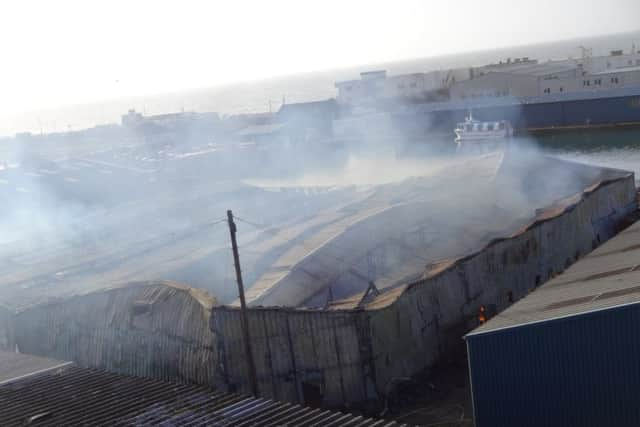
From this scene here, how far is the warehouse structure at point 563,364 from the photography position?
27.2ft

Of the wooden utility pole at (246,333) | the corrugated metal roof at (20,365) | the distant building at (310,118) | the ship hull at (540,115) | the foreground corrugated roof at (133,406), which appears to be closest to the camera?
the foreground corrugated roof at (133,406)

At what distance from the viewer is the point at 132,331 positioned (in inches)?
535

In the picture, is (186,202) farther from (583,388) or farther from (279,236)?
(583,388)

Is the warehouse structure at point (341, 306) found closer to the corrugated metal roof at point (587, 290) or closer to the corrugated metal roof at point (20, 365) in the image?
the corrugated metal roof at point (587, 290)

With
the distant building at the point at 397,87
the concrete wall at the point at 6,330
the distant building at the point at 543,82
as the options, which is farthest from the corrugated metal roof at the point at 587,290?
the distant building at the point at 397,87

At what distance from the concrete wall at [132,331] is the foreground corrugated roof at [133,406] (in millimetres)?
2849

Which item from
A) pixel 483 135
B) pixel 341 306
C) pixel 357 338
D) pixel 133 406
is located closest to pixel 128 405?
pixel 133 406

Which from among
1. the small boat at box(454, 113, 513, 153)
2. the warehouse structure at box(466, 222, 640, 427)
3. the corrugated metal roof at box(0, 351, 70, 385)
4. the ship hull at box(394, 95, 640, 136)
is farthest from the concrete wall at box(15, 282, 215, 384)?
the ship hull at box(394, 95, 640, 136)

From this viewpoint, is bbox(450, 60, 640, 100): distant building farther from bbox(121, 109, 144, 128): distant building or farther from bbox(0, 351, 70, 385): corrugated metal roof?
bbox(0, 351, 70, 385): corrugated metal roof

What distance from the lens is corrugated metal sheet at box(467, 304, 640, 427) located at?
27.2 feet

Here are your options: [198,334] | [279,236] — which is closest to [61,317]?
[198,334]

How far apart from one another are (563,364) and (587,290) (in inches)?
78.5

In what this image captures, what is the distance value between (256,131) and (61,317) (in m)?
43.0

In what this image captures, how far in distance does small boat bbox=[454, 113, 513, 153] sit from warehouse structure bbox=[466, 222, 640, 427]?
38.0m
